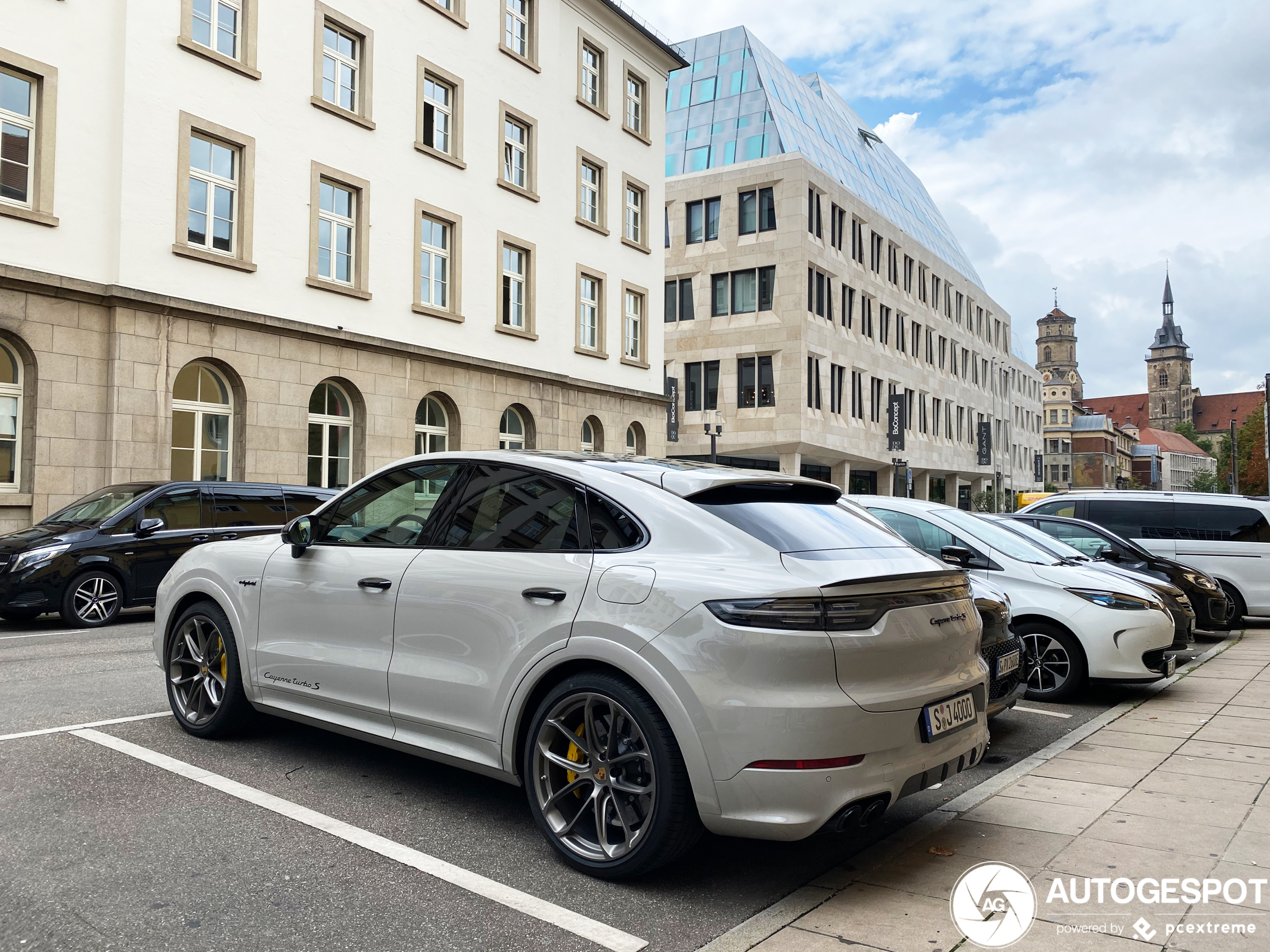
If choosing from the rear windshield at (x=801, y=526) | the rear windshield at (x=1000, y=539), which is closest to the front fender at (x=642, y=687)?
the rear windshield at (x=801, y=526)

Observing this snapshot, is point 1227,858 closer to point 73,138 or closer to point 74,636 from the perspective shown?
point 74,636

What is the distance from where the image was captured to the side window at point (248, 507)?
13.3 m

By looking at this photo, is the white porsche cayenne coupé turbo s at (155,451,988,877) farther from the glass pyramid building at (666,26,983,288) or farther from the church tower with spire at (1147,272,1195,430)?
the church tower with spire at (1147,272,1195,430)

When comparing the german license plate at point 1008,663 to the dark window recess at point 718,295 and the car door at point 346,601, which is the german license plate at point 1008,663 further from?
the dark window recess at point 718,295

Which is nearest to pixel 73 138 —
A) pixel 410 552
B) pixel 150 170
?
pixel 150 170

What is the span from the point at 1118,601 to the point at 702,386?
126ft

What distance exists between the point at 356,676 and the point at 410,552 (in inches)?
24.9

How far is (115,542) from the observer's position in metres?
12.1

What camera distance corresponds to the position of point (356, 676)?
4.72 m

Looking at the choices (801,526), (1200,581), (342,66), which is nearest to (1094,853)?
(801,526)

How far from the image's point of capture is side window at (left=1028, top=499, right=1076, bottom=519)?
14594mm

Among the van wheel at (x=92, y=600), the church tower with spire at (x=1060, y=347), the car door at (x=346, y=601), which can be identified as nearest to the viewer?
the car door at (x=346, y=601)

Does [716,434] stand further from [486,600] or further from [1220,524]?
[486,600]

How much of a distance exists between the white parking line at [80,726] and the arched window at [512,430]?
775 inches
